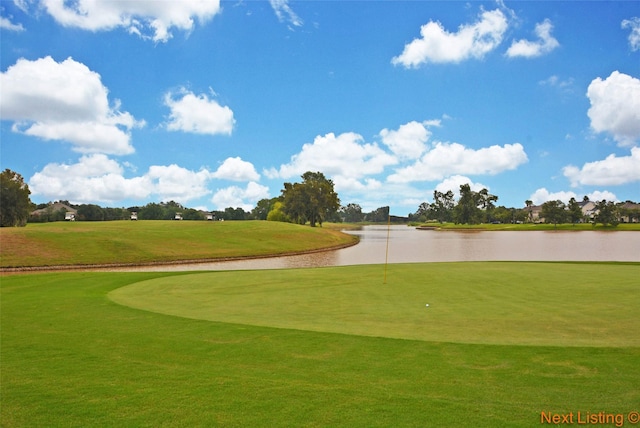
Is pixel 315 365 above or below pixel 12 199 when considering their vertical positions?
below

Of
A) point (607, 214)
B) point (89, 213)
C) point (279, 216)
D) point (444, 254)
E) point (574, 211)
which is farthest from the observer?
point (574, 211)

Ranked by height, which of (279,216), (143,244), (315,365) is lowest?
(143,244)

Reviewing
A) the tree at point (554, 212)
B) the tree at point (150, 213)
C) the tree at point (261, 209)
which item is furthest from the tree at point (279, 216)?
the tree at point (554, 212)

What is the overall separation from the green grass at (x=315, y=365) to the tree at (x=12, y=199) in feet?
237

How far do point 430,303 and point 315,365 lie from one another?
21.0ft

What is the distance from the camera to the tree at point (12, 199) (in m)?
71.2

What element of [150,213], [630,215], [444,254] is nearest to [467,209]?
[630,215]

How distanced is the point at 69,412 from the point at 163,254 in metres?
42.6

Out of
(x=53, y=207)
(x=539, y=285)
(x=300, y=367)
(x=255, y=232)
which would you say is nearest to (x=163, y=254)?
(x=255, y=232)

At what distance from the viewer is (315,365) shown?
23.2ft

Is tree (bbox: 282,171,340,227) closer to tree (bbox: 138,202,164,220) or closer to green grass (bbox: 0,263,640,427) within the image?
tree (bbox: 138,202,164,220)

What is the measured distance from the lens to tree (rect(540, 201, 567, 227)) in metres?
141

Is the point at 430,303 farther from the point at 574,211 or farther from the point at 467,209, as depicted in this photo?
the point at 467,209

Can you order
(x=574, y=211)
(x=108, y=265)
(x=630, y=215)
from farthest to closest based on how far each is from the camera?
(x=630, y=215) → (x=574, y=211) → (x=108, y=265)
